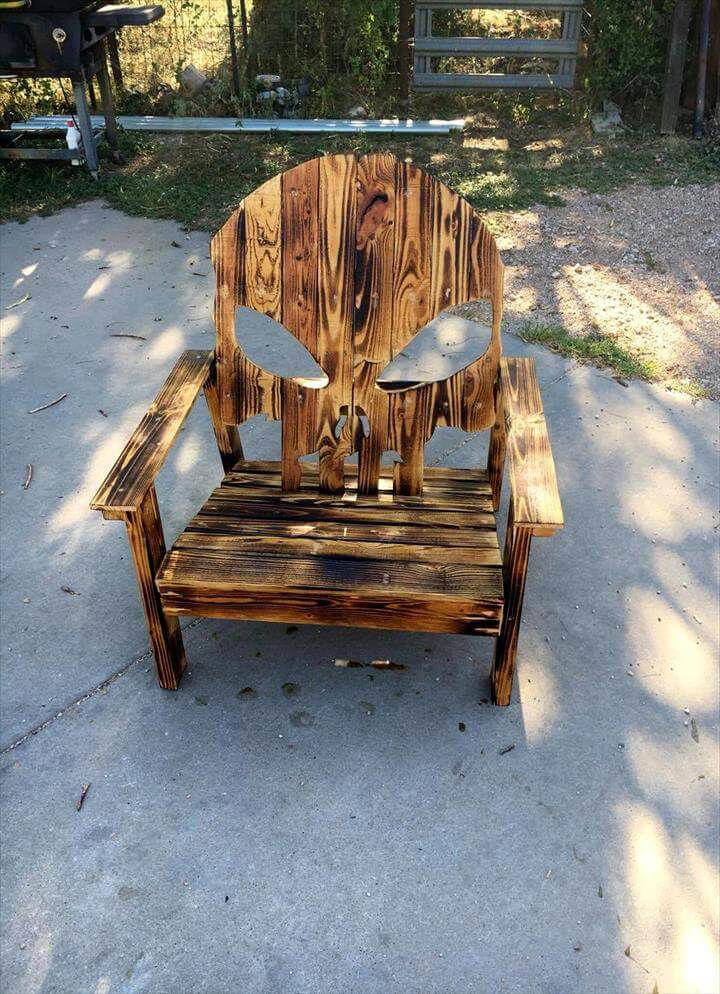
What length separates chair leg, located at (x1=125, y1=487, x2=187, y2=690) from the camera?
1.98 metres

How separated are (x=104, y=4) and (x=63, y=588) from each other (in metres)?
5.19

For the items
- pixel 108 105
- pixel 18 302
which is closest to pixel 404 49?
pixel 108 105

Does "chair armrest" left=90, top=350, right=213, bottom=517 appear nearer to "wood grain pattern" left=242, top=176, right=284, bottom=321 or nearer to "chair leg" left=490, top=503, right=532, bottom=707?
"wood grain pattern" left=242, top=176, right=284, bottom=321

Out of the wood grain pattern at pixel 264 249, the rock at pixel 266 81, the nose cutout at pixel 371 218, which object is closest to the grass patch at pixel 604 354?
the nose cutout at pixel 371 218

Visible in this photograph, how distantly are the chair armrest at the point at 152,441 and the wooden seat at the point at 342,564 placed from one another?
225 millimetres

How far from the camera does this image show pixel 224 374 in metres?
2.38

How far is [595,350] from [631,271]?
1.07 metres

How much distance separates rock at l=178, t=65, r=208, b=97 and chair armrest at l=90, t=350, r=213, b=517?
5964mm

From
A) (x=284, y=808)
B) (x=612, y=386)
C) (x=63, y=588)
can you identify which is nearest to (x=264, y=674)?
(x=284, y=808)

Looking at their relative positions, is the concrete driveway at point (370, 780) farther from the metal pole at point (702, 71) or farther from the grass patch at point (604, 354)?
the metal pole at point (702, 71)

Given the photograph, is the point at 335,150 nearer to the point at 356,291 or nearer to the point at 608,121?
the point at 608,121

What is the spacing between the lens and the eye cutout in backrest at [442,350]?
3699 mm

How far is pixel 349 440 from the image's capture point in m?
2.35

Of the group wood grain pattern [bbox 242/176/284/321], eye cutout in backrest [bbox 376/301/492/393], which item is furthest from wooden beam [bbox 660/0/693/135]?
wood grain pattern [bbox 242/176/284/321]
